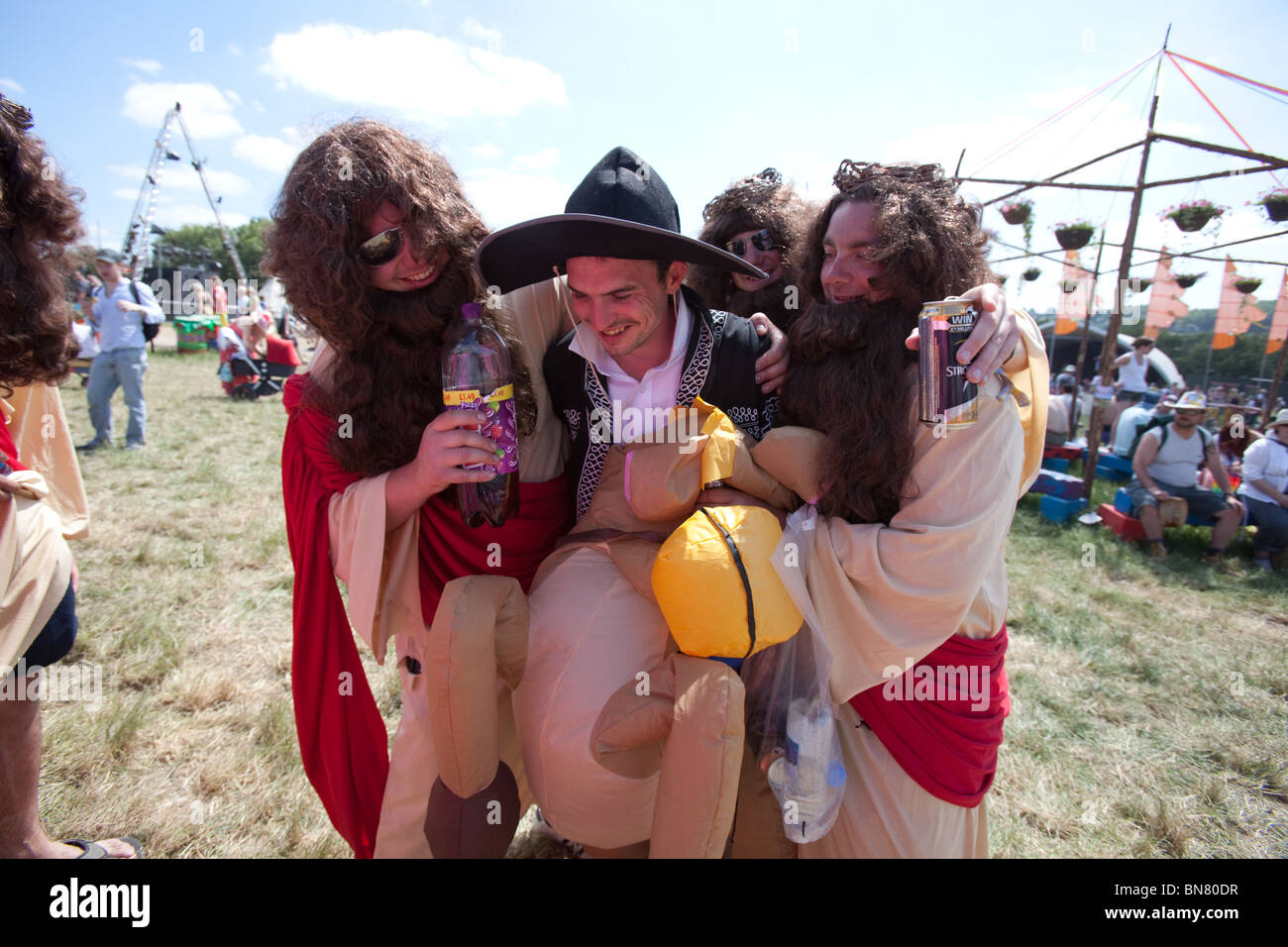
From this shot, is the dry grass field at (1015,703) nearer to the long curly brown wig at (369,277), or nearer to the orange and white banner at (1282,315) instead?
the long curly brown wig at (369,277)

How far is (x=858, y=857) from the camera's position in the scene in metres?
1.93

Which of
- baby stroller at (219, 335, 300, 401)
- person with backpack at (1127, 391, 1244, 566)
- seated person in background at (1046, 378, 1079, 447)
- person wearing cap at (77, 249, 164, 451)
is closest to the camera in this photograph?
person with backpack at (1127, 391, 1244, 566)

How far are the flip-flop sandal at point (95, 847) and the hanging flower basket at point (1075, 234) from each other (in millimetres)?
10508

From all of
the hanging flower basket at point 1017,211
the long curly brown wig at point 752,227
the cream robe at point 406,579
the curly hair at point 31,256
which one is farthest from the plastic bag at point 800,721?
the hanging flower basket at point 1017,211

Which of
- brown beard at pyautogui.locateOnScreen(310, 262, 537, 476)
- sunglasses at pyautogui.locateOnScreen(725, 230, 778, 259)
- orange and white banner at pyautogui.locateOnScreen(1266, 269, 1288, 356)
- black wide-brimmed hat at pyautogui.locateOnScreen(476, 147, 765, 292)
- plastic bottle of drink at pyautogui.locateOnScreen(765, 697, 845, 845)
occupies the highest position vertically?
orange and white banner at pyautogui.locateOnScreen(1266, 269, 1288, 356)

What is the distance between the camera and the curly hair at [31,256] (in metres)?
1.74

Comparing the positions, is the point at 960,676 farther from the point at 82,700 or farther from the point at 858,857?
the point at 82,700

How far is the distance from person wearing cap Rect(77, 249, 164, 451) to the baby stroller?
4.54 m

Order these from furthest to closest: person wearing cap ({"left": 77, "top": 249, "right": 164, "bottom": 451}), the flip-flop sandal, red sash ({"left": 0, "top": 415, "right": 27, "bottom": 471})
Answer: person wearing cap ({"left": 77, "top": 249, "right": 164, "bottom": 451})
the flip-flop sandal
red sash ({"left": 0, "top": 415, "right": 27, "bottom": 471})

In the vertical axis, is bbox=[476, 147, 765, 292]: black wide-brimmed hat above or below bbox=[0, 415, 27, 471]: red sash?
above

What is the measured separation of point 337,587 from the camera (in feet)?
7.05

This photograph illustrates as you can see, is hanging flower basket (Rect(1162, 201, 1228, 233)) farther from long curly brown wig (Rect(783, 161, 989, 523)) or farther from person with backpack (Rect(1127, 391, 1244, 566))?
long curly brown wig (Rect(783, 161, 989, 523))

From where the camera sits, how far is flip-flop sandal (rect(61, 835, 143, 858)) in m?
2.20

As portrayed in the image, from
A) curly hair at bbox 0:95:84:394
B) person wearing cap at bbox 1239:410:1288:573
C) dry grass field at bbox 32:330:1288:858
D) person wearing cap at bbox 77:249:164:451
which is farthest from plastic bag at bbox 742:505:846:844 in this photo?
person wearing cap at bbox 77:249:164:451
